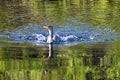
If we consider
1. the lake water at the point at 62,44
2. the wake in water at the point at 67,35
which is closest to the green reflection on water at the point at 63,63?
the lake water at the point at 62,44

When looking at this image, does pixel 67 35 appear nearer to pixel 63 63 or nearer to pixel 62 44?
pixel 62 44

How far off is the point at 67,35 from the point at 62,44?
5.63ft

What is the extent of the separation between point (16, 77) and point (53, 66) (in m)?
1.40

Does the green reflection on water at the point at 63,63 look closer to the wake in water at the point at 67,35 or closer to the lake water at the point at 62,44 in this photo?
the lake water at the point at 62,44

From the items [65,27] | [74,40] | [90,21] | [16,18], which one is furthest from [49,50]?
[16,18]

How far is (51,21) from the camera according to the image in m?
22.0

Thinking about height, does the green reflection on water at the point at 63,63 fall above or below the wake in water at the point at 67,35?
above

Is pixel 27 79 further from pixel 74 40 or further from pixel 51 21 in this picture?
pixel 51 21

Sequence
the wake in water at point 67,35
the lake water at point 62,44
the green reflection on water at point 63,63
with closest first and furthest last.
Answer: the green reflection on water at point 63,63
the lake water at point 62,44
the wake in water at point 67,35

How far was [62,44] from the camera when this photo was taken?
1587 centimetres

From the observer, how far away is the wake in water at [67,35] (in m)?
16.5

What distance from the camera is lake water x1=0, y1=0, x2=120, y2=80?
1179 cm

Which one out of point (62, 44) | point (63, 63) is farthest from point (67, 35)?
point (63, 63)

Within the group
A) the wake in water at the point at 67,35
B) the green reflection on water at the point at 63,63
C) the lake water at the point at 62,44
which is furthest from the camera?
the wake in water at the point at 67,35
